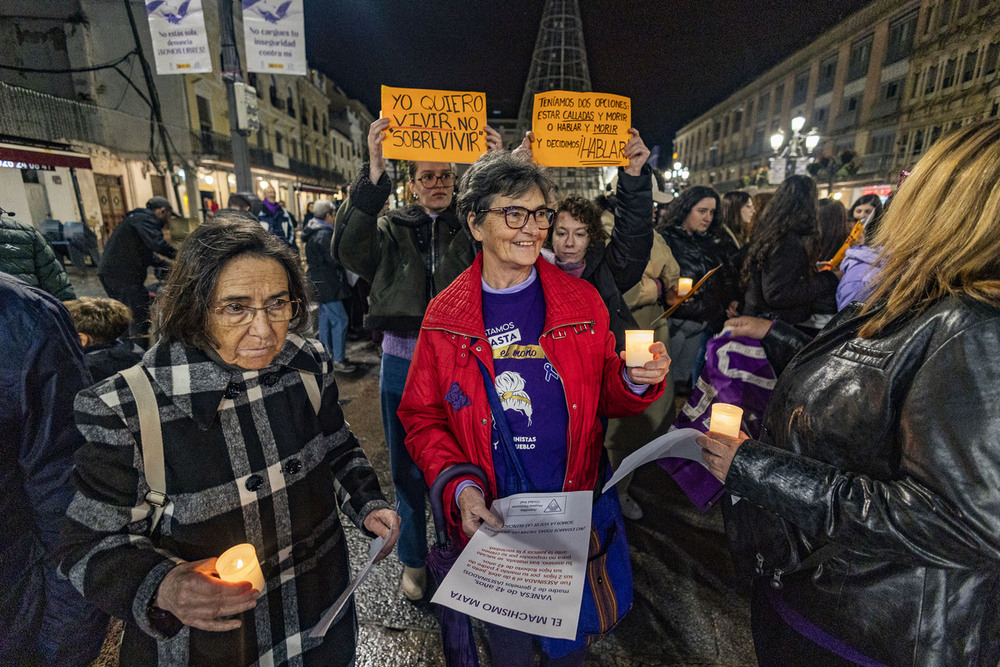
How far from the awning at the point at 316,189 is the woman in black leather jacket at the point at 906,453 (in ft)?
138

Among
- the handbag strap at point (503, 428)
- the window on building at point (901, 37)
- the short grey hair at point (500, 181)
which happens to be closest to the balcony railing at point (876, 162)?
the window on building at point (901, 37)

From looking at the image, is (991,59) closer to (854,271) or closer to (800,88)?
(800,88)

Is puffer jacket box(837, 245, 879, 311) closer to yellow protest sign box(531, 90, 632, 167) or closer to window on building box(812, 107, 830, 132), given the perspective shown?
yellow protest sign box(531, 90, 632, 167)

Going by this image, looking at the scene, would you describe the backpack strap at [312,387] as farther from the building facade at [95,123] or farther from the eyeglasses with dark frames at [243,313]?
the building facade at [95,123]

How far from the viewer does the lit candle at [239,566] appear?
1115mm

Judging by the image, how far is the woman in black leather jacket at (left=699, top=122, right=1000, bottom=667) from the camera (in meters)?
0.98

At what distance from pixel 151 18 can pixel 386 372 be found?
6.87 meters

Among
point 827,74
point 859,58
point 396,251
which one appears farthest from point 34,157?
point 827,74

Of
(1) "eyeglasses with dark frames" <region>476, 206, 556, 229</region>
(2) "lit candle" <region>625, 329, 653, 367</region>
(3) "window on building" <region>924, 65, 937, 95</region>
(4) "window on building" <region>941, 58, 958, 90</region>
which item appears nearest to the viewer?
(2) "lit candle" <region>625, 329, 653, 367</region>

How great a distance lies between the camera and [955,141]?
3.95ft

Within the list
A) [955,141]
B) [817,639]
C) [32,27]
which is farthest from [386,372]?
[32,27]

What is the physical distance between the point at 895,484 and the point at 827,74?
48373 millimetres

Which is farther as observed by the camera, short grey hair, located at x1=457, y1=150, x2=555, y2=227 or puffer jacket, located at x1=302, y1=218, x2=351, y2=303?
puffer jacket, located at x1=302, y1=218, x2=351, y2=303

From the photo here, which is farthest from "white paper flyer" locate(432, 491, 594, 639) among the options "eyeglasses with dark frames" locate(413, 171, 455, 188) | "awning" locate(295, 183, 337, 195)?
"awning" locate(295, 183, 337, 195)
